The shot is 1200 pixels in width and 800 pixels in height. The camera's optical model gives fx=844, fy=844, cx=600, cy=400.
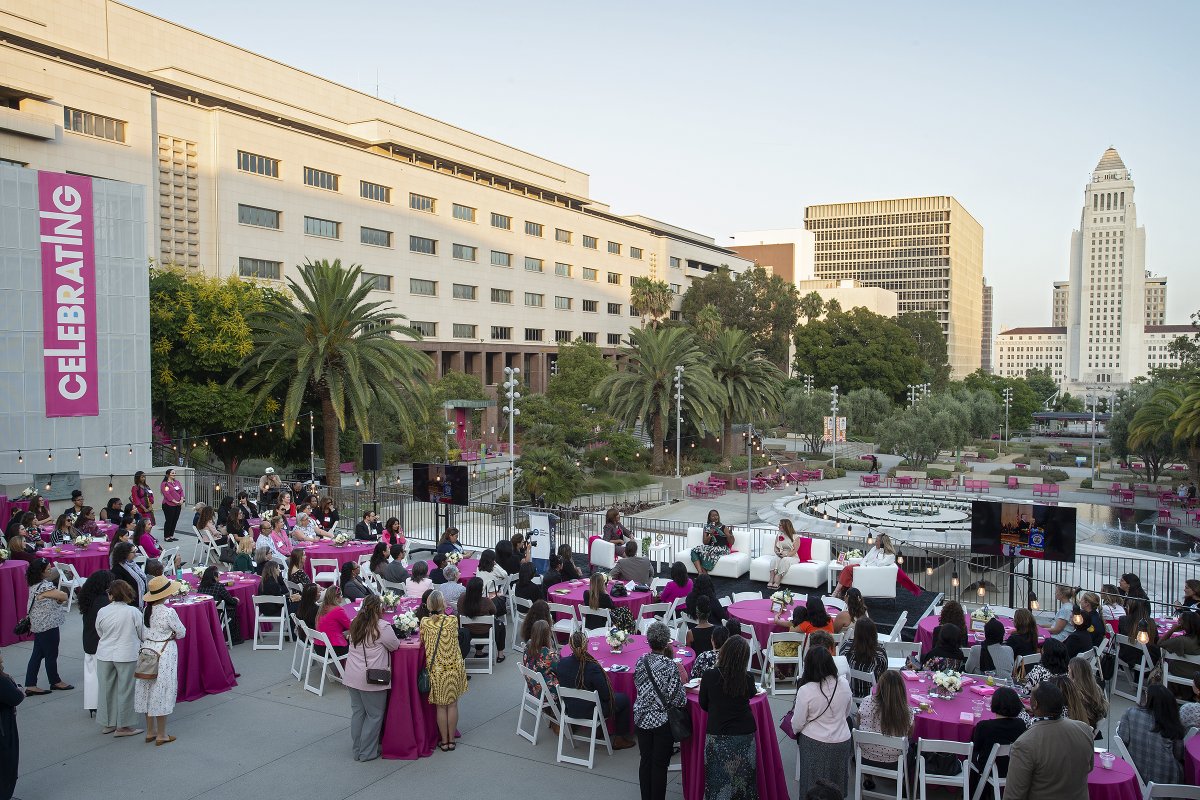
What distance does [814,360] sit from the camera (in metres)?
83.3

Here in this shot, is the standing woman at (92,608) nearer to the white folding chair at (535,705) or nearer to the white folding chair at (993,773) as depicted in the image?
the white folding chair at (535,705)

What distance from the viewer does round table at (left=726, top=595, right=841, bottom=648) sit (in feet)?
38.2

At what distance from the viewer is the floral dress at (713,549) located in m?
17.1

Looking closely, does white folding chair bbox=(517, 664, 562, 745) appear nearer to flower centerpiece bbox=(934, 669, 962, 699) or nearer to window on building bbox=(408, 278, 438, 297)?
flower centerpiece bbox=(934, 669, 962, 699)

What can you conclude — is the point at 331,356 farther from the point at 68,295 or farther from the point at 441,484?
the point at 441,484

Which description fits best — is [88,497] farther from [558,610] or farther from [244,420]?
[558,610]

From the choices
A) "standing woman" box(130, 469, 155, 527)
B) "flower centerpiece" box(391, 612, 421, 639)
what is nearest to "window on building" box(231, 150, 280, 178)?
"standing woman" box(130, 469, 155, 527)

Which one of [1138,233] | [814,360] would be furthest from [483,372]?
[1138,233]

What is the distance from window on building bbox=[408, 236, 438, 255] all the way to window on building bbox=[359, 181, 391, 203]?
10.3 feet

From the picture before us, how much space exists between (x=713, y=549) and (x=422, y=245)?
155ft

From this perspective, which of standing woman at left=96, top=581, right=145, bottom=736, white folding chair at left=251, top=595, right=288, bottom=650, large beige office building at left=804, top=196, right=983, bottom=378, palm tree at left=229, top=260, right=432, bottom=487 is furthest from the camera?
large beige office building at left=804, top=196, right=983, bottom=378

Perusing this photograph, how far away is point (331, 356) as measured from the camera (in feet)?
87.0

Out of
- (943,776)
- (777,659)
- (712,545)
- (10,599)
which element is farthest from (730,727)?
(10,599)

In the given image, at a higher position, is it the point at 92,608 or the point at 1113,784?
the point at 92,608
